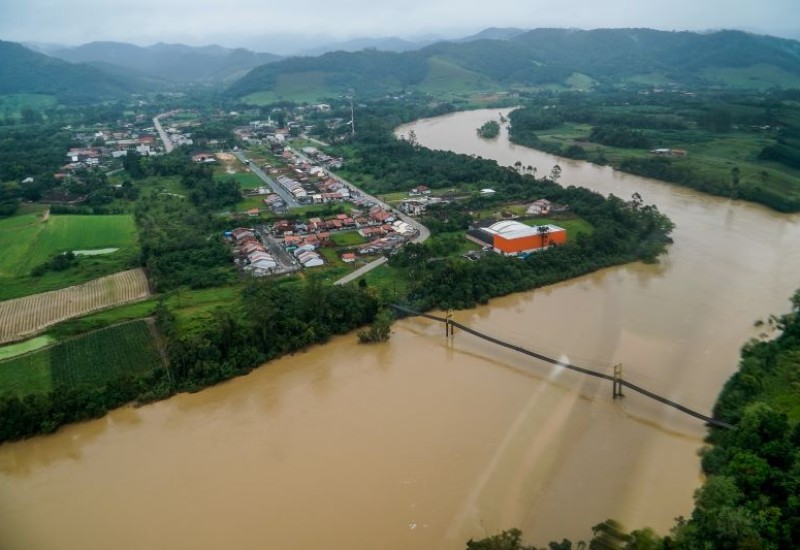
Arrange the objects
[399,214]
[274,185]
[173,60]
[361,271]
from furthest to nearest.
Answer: [173,60]
[274,185]
[399,214]
[361,271]

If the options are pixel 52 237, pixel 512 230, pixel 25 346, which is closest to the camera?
pixel 25 346


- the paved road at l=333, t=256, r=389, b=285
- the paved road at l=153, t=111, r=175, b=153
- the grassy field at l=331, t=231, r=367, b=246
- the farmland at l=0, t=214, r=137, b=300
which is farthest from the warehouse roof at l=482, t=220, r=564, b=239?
the paved road at l=153, t=111, r=175, b=153

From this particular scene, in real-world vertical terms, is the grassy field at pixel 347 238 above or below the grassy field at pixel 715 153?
below

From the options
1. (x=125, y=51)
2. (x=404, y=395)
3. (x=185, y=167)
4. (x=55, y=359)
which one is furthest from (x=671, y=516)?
(x=125, y=51)

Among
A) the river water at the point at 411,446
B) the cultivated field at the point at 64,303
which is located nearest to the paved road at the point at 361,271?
the river water at the point at 411,446

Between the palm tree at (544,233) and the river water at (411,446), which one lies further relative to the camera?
the palm tree at (544,233)

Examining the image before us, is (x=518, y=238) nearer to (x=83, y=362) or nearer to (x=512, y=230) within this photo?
(x=512, y=230)

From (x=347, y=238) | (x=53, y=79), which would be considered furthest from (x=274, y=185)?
A: (x=53, y=79)

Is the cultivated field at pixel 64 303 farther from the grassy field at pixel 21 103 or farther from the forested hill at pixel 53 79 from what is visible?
the forested hill at pixel 53 79
